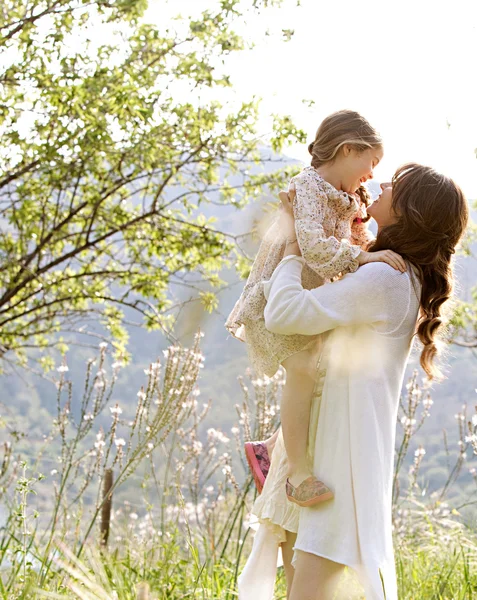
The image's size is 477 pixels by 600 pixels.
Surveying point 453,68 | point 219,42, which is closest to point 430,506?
point 453,68

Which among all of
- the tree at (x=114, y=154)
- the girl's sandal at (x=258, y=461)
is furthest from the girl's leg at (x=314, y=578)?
the tree at (x=114, y=154)

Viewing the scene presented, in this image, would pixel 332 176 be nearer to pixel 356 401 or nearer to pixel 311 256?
pixel 311 256

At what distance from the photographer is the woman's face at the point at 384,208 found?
2.04 metres

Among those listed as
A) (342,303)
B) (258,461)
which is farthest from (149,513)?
(342,303)

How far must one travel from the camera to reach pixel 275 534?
207cm

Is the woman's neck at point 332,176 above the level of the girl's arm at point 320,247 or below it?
above

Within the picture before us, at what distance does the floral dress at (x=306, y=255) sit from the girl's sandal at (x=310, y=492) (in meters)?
0.34

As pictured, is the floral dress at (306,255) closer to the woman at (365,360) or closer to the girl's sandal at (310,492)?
the woman at (365,360)

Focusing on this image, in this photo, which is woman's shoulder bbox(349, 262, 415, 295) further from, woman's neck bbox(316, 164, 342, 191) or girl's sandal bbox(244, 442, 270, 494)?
girl's sandal bbox(244, 442, 270, 494)

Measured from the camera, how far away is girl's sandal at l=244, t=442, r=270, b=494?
2.18 meters

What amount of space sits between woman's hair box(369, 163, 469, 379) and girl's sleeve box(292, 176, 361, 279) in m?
0.12

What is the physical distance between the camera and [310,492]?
72.1 inches

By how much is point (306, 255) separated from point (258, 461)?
0.65 m

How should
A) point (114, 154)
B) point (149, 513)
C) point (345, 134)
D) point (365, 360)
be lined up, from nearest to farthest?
point (365, 360) → point (345, 134) → point (149, 513) → point (114, 154)
